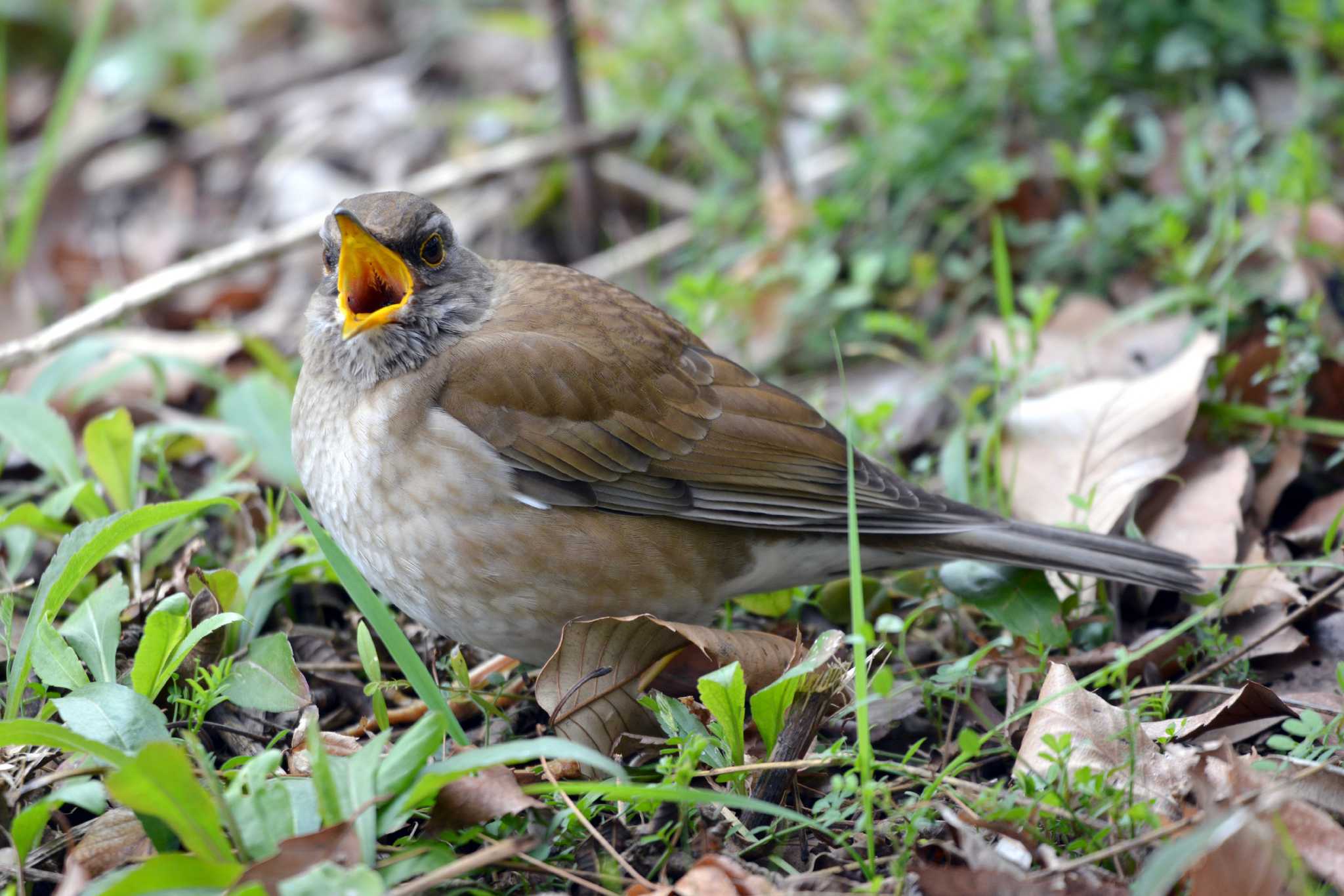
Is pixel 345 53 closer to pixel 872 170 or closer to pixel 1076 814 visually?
pixel 872 170

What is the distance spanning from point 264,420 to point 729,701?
2181 millimetres

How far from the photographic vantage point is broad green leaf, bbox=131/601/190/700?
9.66 feet

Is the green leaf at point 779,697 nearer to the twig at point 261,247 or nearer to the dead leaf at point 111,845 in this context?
the dead leaf at point 111,845

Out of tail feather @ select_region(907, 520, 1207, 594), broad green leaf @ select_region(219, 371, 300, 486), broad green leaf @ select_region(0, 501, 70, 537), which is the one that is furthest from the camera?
broad green leaf @ select_region(219, 371, 300, 486)

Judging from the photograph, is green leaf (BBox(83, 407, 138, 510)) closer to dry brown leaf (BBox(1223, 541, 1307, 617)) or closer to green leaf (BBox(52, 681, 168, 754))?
green leaf (BBox(52, 681, 168, 754))

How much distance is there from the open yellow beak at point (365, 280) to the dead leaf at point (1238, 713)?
2.24 meters

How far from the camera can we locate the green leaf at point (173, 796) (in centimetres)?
228

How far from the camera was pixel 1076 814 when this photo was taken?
8.58ft

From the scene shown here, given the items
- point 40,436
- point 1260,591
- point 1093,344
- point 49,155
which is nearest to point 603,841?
point 1260,591

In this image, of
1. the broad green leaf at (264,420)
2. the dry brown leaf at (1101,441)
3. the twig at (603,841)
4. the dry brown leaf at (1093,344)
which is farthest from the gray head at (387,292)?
the dry brown leaf at (1093,344)

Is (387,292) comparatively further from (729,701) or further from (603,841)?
(603,841)

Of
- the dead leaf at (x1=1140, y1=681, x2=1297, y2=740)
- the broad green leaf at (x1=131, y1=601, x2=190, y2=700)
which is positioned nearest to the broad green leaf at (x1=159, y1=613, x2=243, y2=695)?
the broad green leaf at (x1=131, y1=601, x2=190, y2=700)

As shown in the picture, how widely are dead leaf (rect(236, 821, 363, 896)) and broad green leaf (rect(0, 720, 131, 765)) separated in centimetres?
39

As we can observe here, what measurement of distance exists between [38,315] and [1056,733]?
490 centimetres
